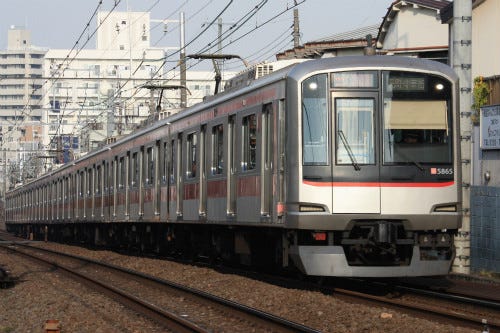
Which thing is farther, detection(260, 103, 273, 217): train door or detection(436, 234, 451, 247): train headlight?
detection(260, 103, 273, 217): train door

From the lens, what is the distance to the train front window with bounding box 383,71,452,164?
1263 cm

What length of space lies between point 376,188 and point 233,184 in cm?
375

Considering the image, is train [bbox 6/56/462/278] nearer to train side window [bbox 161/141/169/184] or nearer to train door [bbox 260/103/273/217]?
train door [bbox 260/103/273/217]

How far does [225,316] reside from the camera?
11633 mm

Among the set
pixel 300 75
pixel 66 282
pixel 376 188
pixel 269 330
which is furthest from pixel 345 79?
pixel 66 282

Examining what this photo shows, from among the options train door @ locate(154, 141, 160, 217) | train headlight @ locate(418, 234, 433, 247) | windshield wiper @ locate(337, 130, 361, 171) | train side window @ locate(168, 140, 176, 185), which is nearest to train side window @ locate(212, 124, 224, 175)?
train side window @ locate(168, 140, 176, 185)

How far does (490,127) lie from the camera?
18000 mm

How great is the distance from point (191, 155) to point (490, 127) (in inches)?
222

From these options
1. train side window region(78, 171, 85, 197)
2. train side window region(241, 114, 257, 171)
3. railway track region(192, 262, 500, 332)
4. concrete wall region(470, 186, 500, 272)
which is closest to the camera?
railway track region(192, 262, 500, 332)

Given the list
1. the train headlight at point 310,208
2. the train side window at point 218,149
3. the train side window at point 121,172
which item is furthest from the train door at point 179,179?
the train headlight at point 310,208

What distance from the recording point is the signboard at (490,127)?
697 inches

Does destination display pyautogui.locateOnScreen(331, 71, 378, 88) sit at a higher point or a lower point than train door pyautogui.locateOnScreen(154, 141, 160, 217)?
higher

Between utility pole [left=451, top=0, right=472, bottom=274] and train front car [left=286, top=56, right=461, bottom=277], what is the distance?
11.1ft

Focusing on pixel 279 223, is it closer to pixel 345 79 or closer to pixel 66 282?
pixel 345 79
